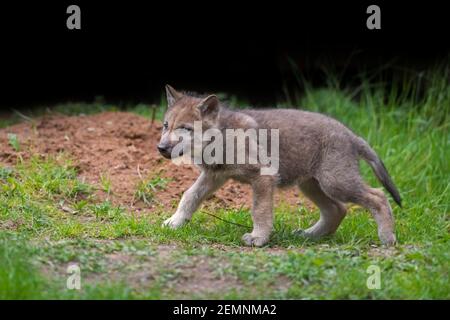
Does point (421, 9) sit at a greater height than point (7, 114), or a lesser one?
greater

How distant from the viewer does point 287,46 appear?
1352 cm

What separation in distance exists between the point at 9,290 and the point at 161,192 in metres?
3.61

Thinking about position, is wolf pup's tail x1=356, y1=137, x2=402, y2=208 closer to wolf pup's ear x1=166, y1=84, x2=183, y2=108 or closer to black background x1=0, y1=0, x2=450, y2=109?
wolf pup's ear x1=166, y1=84, x2=183, y2=108

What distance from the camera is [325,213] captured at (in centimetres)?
794

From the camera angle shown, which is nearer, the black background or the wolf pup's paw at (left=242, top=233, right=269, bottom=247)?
the wolf pup's paw at (left=242, top=233, right=269, bottom=247)

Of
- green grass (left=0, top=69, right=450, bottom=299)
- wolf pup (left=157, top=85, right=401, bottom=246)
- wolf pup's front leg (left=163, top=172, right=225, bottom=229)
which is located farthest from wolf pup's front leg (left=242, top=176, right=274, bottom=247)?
wolf pup's front leg (left=163, top=172, right=225, bottom=229)

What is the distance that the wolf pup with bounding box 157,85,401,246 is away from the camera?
24.3 feet

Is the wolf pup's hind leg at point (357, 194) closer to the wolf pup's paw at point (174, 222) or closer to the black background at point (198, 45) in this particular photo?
the wolf pup's paw at point (174, 222)

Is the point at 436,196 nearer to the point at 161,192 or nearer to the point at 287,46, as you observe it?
the point at 161,192

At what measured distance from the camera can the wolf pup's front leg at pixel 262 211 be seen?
736 cm

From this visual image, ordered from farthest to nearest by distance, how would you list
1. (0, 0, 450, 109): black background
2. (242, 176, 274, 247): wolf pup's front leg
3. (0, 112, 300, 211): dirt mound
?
(0, 0, 450, 109): black background < (0, 112, 300, 211): dirt mound < (242, 176, 274, 247): wolf pup's front leg

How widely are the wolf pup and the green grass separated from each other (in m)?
0.23

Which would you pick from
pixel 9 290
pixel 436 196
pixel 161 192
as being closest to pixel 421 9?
pixel 436 196

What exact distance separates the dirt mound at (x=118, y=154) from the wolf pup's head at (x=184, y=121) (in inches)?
55.7
